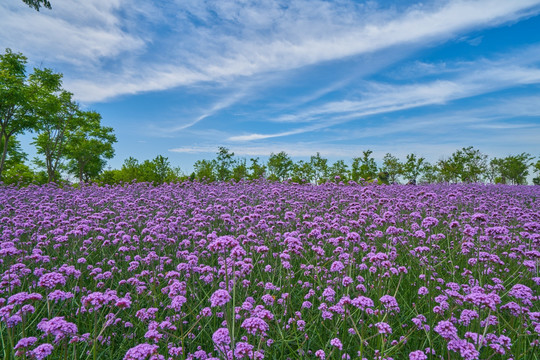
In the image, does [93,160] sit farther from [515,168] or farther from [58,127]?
[515,168]

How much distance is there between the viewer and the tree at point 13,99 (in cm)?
3375

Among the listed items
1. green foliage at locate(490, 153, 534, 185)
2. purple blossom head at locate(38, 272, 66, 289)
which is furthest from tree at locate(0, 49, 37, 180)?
green foliage at locate(490, 153, 534, 185)

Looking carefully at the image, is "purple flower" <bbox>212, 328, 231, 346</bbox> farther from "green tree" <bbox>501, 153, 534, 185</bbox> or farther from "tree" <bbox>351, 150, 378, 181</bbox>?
"green tree" <bbox>501, 153, 534, 185</bbox>

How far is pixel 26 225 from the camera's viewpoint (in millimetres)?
6945

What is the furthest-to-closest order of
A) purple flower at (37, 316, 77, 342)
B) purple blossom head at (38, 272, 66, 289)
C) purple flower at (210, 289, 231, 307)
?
1. purple blossom head at (38, 272, 66, 289)
2. purple flower at (210, 289, 231, 307)
3. purple flower at (37, 316, 77, 342)

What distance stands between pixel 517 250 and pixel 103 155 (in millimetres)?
73501

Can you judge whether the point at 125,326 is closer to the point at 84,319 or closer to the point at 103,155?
the point at 84,319

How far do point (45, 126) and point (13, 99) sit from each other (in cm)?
1504

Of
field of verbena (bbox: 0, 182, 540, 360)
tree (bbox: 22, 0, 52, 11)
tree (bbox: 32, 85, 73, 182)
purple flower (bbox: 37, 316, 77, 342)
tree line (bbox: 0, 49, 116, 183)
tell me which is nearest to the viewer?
purple flower (bbox: 37, 316, 77, 342)

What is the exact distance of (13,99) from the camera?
3388cm

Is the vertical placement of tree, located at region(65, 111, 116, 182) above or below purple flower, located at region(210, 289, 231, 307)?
above

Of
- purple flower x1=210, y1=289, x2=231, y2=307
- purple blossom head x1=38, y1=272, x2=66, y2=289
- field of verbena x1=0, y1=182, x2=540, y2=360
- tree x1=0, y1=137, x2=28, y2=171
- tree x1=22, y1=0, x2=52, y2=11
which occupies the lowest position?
field of verbena x1=0, y1=182, x2=540, y2=360

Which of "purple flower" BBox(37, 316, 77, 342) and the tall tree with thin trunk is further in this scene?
the tall tree with thin trunk

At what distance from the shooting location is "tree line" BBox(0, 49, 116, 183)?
118 ft
